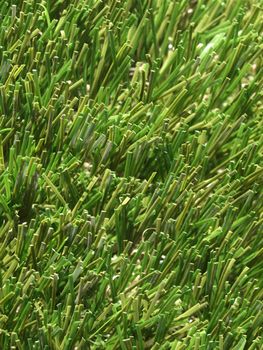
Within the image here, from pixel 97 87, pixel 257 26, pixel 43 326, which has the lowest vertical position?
pixel 43 326

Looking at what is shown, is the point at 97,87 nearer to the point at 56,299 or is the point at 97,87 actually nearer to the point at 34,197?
the point at 34,197

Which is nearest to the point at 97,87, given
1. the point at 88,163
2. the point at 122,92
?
the point at 122,92

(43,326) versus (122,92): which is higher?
(122,92)

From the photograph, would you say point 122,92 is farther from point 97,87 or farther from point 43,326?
point 43,326

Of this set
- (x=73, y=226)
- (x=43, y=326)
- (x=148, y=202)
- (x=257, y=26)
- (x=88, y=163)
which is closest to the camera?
(x=43, y=326)

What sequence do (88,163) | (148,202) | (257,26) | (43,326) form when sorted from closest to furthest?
1. (43,326)
2. (148,202)
3. (88,163)
4. (257,26)

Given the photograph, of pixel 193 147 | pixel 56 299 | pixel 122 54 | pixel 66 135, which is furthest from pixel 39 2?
pixel 56 299

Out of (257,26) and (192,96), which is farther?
(257,26)
